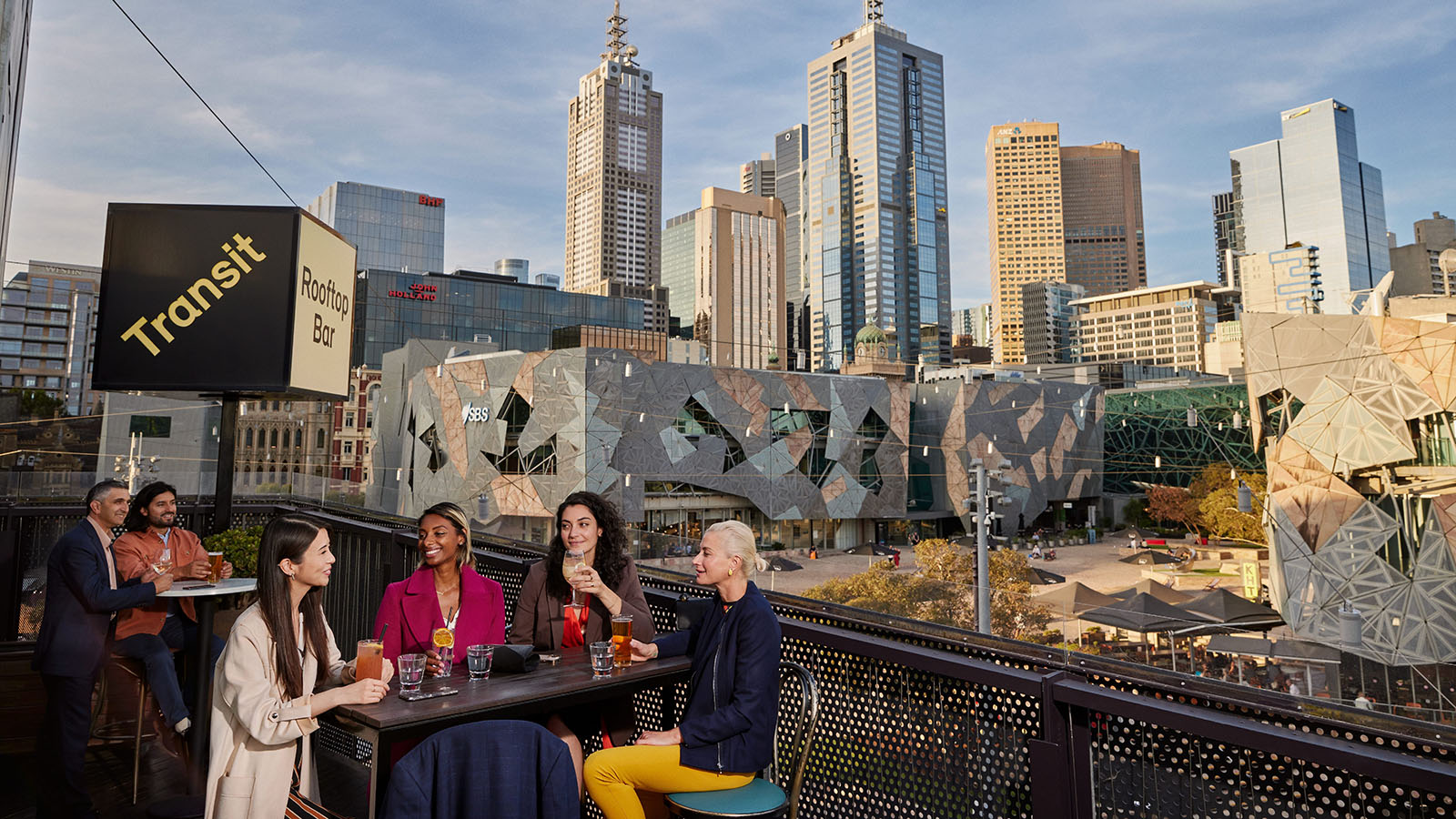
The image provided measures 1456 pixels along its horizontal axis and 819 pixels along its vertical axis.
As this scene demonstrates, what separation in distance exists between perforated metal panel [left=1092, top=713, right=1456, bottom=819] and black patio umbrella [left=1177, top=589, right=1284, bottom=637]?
60.8 feet

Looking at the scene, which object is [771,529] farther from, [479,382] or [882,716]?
[882,716]

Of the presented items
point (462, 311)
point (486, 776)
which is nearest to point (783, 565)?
point (486, 776)

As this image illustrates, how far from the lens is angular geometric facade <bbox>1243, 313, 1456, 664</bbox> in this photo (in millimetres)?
21984

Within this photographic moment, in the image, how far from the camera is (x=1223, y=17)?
71.2 m

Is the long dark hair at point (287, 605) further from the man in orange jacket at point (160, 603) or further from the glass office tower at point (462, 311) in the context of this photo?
the glass office tower at point (462, 311)

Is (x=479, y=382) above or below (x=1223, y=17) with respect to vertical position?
below

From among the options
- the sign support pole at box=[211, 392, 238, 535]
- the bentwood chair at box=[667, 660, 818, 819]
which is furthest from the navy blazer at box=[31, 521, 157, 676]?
the bentwood chair at box=[667, 660, 818, 819]

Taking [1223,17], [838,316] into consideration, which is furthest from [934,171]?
[1223,17]

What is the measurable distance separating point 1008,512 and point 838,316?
118934mm

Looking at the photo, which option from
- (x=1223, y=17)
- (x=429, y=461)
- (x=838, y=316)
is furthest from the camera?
(x=838, y=316)

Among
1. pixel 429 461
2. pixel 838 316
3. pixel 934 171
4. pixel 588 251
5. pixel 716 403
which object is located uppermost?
pixel 934 171

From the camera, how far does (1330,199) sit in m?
182

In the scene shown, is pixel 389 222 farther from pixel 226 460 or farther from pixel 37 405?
pixel 226 460

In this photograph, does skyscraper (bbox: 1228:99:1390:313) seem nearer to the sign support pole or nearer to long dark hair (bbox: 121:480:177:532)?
the sign support pole
